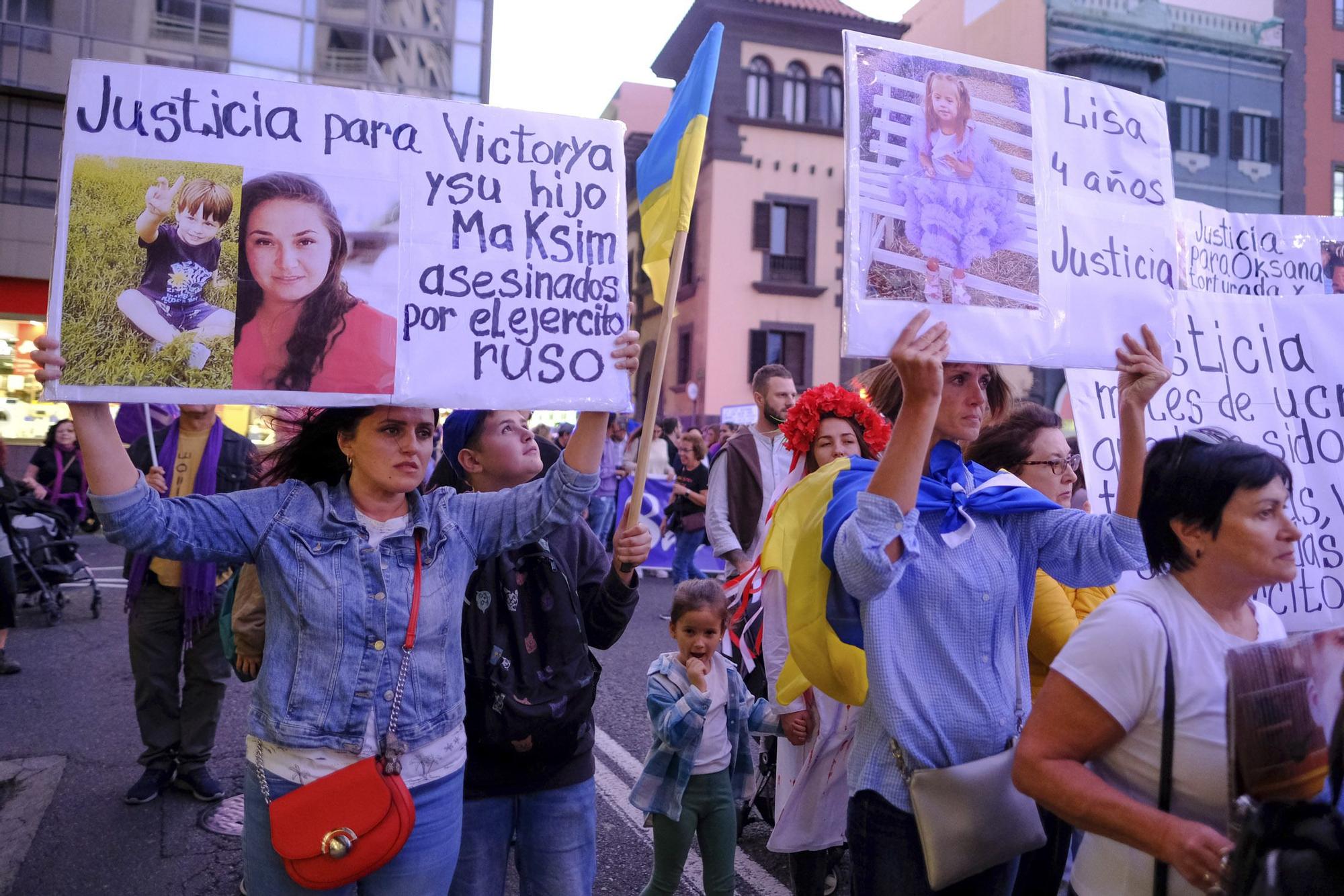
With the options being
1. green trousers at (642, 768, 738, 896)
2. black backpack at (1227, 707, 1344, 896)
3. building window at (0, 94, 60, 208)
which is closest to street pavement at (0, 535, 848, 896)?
green trousers at (642, 768, 738, 896)

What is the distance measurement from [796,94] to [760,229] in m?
3.94

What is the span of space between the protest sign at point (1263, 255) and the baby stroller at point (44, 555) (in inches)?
364

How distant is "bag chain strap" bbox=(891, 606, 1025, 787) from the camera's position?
225cm

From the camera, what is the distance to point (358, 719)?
2.24m

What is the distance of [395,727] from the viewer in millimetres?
2266

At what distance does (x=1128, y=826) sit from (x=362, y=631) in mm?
1594

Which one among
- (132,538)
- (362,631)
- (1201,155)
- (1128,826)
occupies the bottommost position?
(1128,826)

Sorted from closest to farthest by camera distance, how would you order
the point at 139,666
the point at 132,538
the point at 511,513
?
the point at 132,538 → the point at 511,513 → the point at 139,666

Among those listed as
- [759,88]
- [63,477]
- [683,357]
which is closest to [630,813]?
[63,477]

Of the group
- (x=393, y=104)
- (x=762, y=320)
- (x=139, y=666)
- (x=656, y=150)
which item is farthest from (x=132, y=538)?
(x=762, y=320)

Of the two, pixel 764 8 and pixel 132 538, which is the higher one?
pixel 764 8

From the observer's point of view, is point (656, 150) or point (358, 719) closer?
point (358, 719)

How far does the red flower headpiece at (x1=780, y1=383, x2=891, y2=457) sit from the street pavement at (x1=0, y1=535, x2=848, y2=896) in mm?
1816

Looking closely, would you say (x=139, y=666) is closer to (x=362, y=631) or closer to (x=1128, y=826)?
(x=362, y=631)
